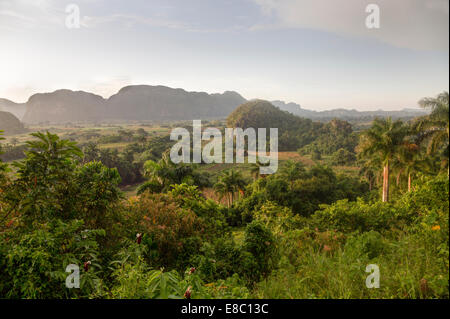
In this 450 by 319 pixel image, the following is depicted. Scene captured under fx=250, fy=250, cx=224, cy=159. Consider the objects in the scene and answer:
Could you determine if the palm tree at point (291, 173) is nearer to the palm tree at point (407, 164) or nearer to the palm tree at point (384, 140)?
the palm tree at point (407, 164)

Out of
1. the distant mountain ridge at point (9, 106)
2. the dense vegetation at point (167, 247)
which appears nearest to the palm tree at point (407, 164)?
the dense vegetation at point (167, 247)

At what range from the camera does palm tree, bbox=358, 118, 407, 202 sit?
55.7 feet

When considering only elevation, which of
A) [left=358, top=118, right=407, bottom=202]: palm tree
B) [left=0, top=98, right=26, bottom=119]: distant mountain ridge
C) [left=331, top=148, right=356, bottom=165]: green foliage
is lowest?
[left=331, top=148, right=356, bottom=165]: green foliage

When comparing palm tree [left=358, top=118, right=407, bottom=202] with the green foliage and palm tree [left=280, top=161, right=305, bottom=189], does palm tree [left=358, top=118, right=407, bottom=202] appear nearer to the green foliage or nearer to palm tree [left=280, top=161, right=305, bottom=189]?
palm tree [left=280, top=161, right=305, bottom=189]

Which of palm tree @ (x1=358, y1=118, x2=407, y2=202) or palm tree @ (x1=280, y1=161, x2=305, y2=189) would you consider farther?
palm tree @ (x1=280, y1=161, x2=305, y2=189)

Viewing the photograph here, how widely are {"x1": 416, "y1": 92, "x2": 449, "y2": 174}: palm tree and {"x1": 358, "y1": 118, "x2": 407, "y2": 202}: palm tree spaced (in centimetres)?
1215

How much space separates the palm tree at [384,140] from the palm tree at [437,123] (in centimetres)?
1215

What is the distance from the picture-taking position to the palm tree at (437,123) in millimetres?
3818

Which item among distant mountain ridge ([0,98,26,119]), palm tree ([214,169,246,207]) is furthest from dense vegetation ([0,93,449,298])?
palm tree ([214,169,246,207])

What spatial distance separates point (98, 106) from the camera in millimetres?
161375

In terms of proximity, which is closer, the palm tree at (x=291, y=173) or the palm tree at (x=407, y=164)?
the palm tree at (x=407, y=164)

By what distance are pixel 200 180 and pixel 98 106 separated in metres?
165

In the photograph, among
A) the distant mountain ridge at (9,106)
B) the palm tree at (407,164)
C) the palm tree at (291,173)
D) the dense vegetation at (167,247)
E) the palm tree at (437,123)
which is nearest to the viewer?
the dense vegetation at (167,247)

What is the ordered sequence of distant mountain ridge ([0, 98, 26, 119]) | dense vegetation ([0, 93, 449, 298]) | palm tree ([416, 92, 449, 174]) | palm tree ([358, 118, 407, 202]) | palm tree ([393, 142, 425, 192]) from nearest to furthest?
dense vegetation ([0, 93, 449, 298]), palm tree ([416, 92, 449, 174]), palm tree ([393, 142, 425, 192]), palm tree ([358, 118, 407, 202]), distant mountain ridge ([0, 98, 26, 119])
